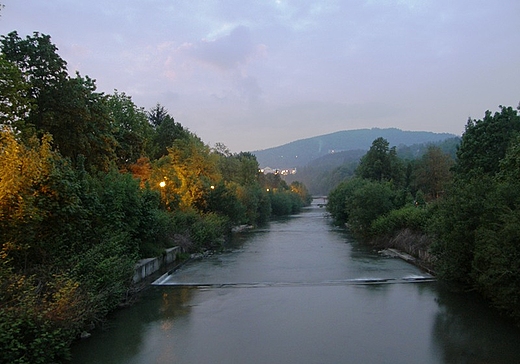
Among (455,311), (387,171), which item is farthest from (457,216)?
(387,171)

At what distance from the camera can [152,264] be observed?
20.5m

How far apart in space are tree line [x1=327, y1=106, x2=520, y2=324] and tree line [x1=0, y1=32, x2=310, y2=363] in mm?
9719

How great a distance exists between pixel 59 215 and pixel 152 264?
8972 mm

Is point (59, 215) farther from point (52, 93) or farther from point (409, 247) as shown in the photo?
point (409, 247)

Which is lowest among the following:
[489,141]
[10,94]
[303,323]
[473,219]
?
[303,323]

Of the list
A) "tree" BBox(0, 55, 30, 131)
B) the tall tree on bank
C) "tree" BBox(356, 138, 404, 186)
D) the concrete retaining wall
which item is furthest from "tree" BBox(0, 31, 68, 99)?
"tree" BBox(356, 138, 404, 186)

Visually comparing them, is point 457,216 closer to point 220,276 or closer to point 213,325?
point 213,325

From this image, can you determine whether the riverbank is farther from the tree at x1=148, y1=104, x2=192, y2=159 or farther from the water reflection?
the tree at x1=148, y1=104, x2=192, y2=159

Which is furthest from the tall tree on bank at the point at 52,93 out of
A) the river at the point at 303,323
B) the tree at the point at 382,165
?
the tree at the point at 382,165

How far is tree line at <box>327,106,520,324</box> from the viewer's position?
11.4 m

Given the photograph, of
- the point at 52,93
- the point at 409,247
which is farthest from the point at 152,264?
the point at 409,247

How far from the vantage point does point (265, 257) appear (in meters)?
26.9

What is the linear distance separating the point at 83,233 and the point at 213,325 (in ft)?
14.5

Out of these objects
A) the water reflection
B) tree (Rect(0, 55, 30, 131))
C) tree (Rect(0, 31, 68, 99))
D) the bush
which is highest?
tree (Rect(0, 31, 68, 99))
